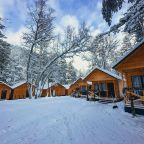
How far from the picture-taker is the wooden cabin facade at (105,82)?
20520mm

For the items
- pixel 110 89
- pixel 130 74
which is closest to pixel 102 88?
pixel 110 89

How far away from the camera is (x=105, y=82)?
73.0ft

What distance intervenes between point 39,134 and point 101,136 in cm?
241

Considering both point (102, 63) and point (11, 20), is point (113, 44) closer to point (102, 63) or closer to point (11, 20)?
point (102, 63)

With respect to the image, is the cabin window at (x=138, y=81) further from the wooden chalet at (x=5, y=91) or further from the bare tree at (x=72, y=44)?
the wooden chalet at (x=5, y=91)

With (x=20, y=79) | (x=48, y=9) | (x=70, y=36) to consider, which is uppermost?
(x=48, y=9)

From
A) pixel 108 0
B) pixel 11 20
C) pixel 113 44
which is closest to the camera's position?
pixel 108 0

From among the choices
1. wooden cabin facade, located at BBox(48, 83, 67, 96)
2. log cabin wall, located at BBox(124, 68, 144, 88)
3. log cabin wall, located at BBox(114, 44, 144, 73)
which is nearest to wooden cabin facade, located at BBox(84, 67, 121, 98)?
log cabin wall, located at BBox(124, 68, 144, 88)

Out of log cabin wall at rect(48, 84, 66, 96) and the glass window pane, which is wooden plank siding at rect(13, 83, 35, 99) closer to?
log cabin wall at rect(48, 84, 66, 96)

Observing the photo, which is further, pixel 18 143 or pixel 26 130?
pixel 26 130

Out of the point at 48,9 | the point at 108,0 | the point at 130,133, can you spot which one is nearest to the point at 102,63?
the point at 48,9

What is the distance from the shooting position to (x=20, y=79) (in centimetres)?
4669

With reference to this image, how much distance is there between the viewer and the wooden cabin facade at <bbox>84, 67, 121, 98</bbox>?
20.5 m

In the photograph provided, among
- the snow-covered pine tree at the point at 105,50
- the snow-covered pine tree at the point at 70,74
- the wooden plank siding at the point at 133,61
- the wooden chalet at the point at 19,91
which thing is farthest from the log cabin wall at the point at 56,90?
the wooden plank siding at the point at 133,61
